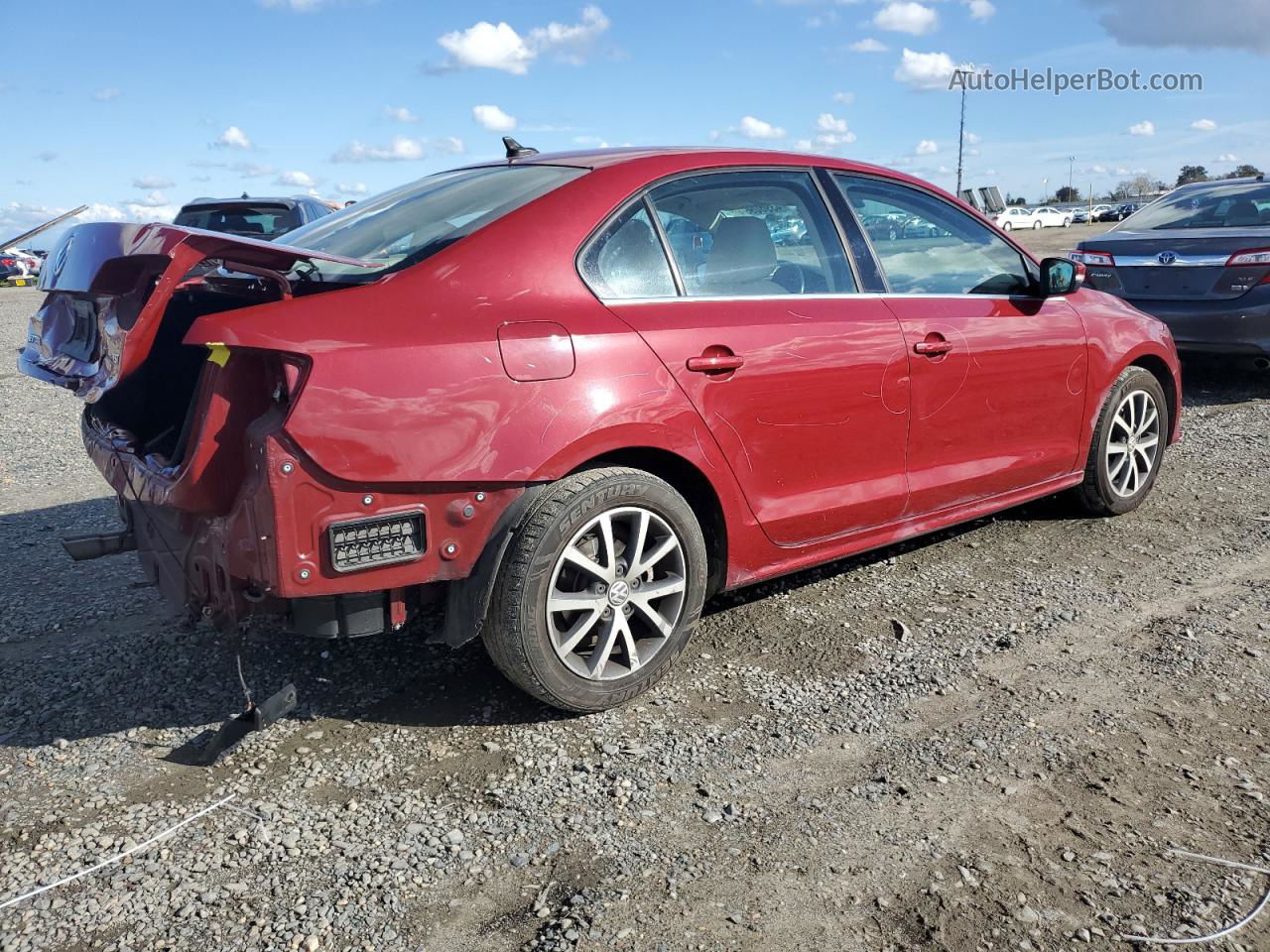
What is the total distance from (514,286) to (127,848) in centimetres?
180

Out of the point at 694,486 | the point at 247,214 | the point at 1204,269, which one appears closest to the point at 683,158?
the point at 694,486

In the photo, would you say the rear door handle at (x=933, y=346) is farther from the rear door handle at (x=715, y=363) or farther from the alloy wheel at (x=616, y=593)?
the alloy wheel at (x=616, y=593)

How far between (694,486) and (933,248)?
5.34 feet

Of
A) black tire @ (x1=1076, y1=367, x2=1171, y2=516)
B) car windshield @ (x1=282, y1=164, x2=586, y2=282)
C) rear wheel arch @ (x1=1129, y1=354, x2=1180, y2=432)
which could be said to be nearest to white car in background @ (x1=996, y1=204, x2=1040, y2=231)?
rear wheel arch @ (x1=1129, y1=354, x2=1180, y2=432)

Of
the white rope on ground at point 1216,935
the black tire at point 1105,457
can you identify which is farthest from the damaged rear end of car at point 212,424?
the black tire at point 1105,457

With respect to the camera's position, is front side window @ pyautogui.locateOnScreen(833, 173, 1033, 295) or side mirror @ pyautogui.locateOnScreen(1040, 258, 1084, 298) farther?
side mirror @ pyautogui.locateOnScreen(1040, 258, 1084, 298)

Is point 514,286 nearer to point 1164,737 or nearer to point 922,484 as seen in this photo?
point 922,484

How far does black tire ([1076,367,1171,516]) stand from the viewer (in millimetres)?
5074

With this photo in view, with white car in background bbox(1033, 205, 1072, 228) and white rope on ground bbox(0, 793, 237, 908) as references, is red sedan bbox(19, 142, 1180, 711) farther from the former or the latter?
white car in background bbox(1033, 205, 1072, 228)

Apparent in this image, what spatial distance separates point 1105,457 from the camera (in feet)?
16.8

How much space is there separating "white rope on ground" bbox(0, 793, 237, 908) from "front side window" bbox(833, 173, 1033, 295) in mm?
2951

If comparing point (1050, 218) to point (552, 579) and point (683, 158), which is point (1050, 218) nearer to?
point (683, 158)

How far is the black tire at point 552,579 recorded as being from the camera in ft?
10.0

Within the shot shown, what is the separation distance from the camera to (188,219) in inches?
461
